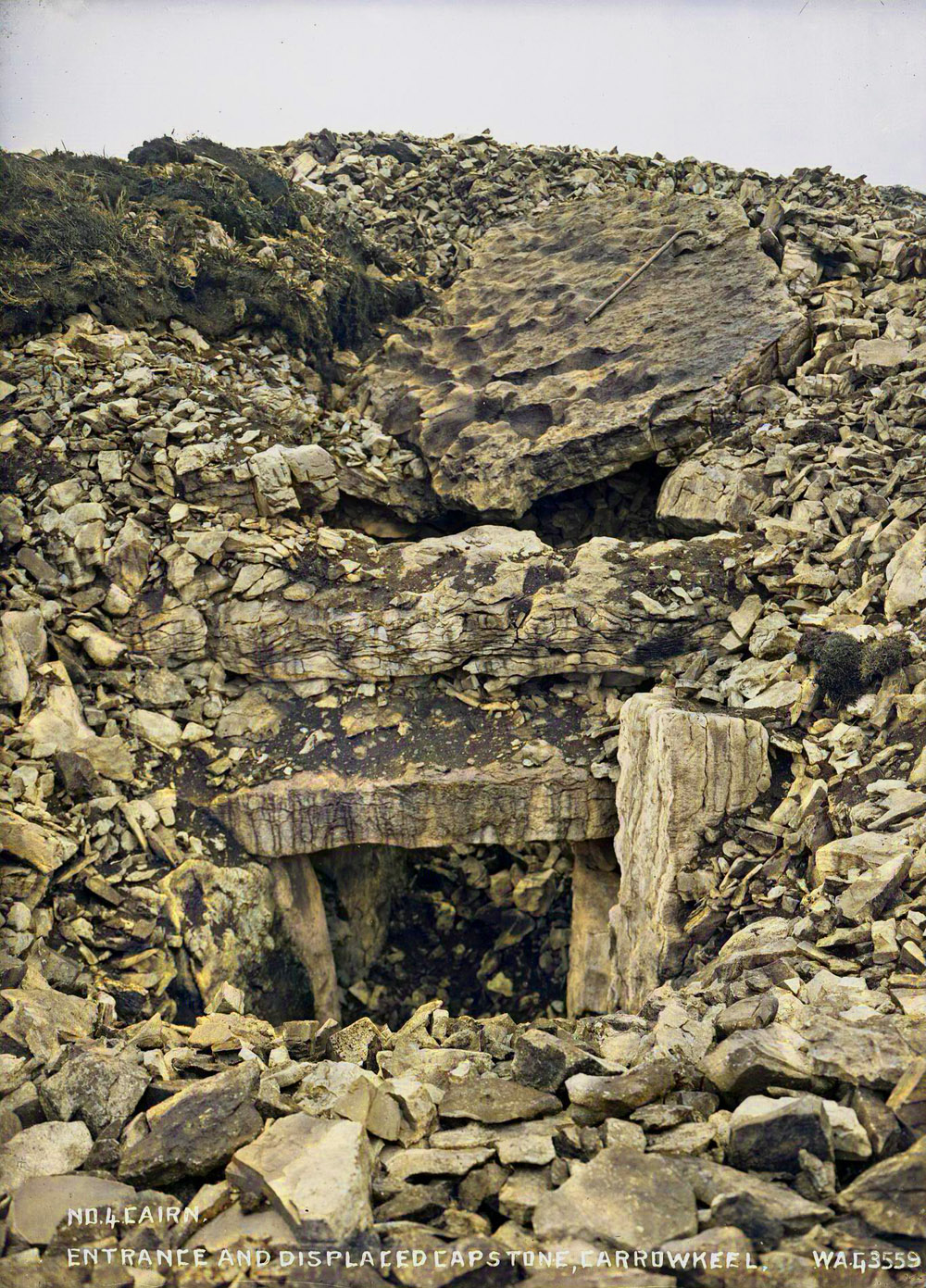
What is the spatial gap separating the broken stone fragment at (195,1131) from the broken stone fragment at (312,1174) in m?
0.20

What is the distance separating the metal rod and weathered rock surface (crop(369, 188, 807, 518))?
0.12 metres

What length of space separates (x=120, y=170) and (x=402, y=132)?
7975mm

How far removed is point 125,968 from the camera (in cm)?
870

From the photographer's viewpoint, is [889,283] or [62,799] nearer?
[62,799]

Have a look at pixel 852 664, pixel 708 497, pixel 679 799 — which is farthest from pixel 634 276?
pixel 679 799

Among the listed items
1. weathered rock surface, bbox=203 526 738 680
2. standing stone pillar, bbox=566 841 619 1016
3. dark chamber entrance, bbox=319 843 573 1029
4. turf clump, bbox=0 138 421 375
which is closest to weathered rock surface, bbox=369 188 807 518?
turf clump, bbox=0 138 421 375

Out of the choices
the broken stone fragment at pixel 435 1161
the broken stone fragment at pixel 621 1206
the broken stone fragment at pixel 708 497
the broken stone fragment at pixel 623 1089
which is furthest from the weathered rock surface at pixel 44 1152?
the broken stone fragment at pixel 708 497

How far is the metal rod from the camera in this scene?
48.2 feet

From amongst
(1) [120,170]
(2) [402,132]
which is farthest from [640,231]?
(1) [120,170]

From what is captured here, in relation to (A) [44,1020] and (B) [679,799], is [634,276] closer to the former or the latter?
(B) [679,799]

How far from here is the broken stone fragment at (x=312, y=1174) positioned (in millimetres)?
3660

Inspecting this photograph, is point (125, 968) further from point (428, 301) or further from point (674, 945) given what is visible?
point (428, 301)

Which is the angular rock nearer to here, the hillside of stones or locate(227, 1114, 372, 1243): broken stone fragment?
the hillside of stones

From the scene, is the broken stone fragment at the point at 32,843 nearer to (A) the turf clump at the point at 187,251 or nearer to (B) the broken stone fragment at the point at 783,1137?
(B) the broken stone fragment at the point at 783,1137
